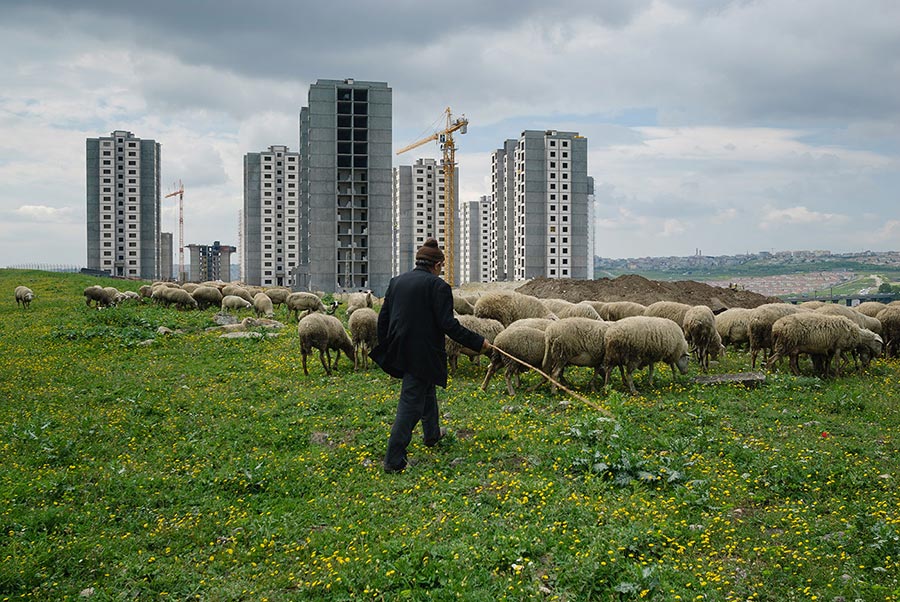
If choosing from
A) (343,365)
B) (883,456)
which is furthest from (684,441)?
(343,365)

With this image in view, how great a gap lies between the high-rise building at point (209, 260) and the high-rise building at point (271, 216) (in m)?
33.1

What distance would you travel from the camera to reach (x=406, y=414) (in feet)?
29.7

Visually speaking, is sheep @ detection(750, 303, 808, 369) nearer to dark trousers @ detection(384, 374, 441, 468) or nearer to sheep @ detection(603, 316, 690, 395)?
sheep @ detection(603, 316, 690, 395)

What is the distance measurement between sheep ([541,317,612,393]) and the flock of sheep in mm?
23

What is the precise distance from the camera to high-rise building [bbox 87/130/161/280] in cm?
12988

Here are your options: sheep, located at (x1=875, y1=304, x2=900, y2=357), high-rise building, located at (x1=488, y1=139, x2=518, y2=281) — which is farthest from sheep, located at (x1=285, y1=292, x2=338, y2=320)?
high-rise building, located at (x1=488, y1=139, x2=518, y2=281)

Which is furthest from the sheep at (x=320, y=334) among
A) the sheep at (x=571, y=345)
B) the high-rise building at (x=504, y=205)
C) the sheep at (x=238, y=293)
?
the high-rise building at (x=504, y=205)

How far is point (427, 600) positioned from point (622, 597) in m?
1.85

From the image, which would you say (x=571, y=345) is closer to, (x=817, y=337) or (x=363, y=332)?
(x=363, y=332)

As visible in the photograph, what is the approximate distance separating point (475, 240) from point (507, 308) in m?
167

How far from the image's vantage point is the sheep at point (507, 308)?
60.1 ft

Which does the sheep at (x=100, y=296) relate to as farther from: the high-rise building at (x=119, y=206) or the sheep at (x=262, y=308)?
the high-rise building at (x=119, y=206)

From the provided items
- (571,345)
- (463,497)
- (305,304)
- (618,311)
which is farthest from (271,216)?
(463,497)

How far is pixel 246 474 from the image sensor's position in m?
8.70
